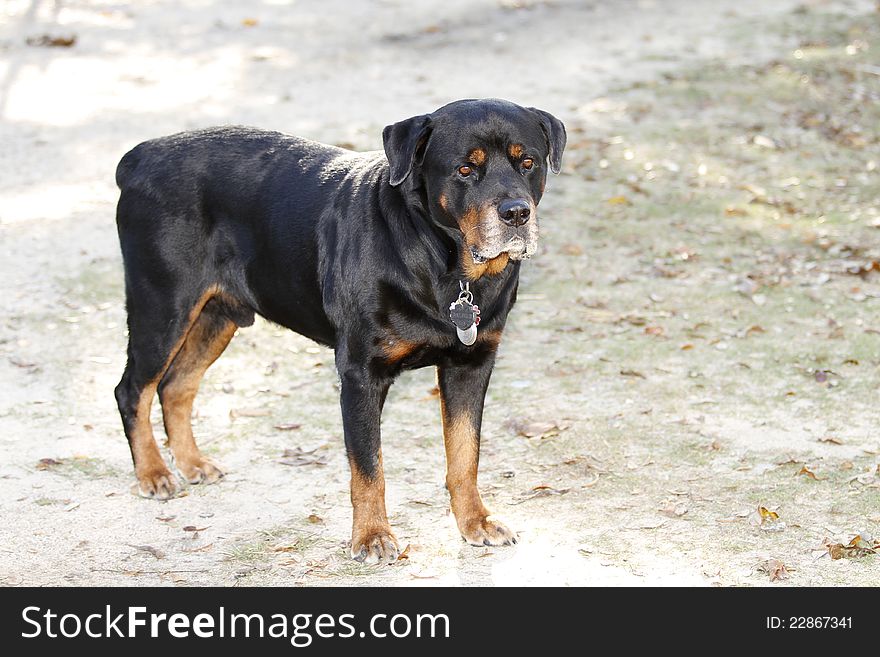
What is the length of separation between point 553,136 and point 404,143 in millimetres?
689

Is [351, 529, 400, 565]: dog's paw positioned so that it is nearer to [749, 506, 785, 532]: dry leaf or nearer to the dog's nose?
the dog's nose

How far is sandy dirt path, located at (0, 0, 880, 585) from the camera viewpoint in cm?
499

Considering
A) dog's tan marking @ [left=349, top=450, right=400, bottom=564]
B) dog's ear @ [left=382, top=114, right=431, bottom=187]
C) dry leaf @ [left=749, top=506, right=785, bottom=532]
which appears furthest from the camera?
dry leaf @ [left=749, top=506, right=785, bottom=532]

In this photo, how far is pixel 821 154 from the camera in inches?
441

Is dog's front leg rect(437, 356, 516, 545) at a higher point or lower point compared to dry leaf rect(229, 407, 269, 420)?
higher

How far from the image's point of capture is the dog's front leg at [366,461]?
4742mm

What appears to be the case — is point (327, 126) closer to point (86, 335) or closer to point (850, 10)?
point (86, 335)

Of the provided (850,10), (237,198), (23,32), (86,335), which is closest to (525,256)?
(237,198)

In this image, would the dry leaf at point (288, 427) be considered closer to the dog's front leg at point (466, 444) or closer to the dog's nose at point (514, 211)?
the dog's front leg at point (466, 444)

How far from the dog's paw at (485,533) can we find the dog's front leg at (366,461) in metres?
0.35

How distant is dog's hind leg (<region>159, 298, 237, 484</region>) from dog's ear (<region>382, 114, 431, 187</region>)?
61.5 inches

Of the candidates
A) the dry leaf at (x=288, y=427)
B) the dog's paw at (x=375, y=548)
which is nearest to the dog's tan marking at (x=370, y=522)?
the dog's paw at (x=375, y=548)

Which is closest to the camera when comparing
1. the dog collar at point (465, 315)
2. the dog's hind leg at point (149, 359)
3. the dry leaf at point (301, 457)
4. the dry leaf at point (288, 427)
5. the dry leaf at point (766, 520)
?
the dog collar at point (465, 315)

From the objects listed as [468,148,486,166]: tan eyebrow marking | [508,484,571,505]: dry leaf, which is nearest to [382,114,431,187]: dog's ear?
[468,148,486,166]: tan eyebrow marking
